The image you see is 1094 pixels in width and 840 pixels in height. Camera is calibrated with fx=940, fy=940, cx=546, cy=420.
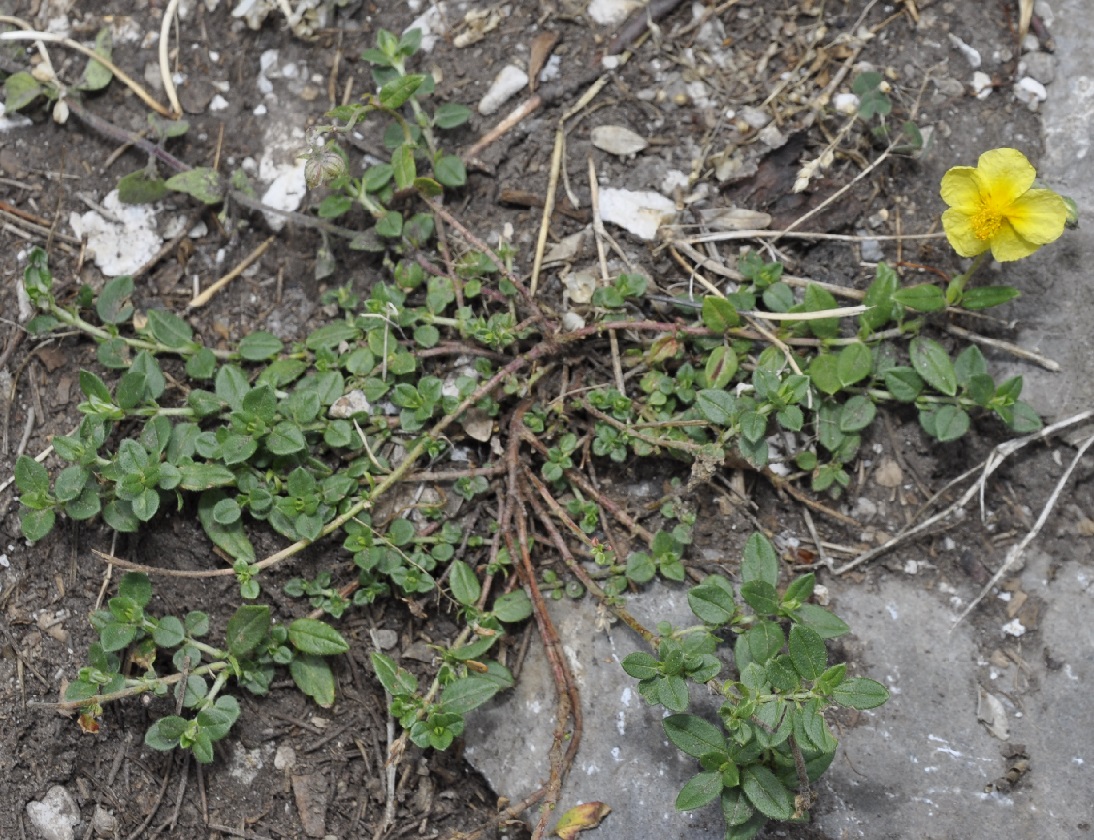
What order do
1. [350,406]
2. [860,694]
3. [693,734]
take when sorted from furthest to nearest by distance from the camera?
[350,406] < [693,734] < [860,694]

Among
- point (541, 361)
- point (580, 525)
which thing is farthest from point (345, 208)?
point (580, 525)

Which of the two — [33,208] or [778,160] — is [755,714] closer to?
[778,160]

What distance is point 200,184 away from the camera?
10.3ft

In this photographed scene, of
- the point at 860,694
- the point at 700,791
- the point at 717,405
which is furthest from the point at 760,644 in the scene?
the point at 717,405

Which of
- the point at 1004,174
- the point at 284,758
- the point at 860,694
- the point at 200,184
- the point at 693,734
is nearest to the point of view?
the point at 860,694

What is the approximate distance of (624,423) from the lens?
2.90m

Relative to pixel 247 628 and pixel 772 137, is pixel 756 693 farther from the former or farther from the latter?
pixel 772 137

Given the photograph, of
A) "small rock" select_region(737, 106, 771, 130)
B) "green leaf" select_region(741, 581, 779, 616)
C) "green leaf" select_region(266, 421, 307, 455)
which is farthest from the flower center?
"green leaf" select_region(266, 421, 307, 455)

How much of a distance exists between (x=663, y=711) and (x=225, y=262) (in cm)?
206

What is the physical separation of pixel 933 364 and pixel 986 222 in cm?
43

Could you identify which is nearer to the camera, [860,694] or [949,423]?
[860,694]

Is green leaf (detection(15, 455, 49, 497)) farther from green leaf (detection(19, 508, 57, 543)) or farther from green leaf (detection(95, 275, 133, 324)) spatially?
green leaf (detection(95, 275, 133, 324))

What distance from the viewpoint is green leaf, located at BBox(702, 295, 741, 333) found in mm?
2832

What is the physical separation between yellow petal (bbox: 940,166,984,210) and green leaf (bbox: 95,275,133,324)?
8.25 feet
